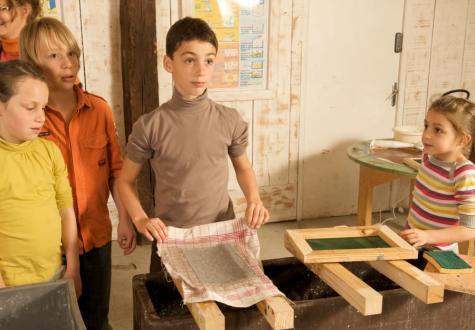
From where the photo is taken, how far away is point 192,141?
1.97 metres

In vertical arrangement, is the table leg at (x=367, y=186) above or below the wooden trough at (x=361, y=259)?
below

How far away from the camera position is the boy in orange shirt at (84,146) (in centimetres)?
198

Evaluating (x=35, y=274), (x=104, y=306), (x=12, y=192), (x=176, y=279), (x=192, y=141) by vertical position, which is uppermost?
(x=192, y=141)

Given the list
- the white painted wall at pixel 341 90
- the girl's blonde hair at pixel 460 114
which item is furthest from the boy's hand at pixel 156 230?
the white painted wall at pixel 341 90

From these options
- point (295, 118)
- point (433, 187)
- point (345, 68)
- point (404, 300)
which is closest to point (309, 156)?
point (295, 118)

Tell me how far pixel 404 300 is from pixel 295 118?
2658mm

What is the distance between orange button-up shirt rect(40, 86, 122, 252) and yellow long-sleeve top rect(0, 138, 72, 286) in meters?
0.11

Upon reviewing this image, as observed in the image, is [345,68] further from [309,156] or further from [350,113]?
[309,156]

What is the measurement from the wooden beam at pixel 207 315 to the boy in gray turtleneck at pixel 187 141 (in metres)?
0.54

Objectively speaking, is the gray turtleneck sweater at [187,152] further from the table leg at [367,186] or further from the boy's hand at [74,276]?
the table leg at [367,186]

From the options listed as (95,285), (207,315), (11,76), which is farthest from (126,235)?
(207,315)

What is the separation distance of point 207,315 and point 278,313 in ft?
0.57

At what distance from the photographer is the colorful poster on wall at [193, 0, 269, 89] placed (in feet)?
12.4

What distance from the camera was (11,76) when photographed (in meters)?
1.77
